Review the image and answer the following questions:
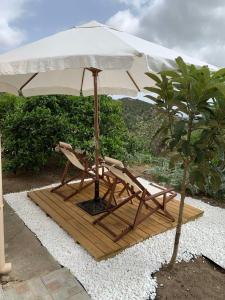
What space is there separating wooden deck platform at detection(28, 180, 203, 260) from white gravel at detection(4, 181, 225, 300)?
0.08 metres

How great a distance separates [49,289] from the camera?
2.80m

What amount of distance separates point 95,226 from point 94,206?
562mm

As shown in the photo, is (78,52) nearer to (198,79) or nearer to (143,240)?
(198,79)

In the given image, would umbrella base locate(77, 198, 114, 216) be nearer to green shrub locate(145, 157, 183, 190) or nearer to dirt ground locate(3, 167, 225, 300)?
dirt ground locate(3, 167, 225, 300)

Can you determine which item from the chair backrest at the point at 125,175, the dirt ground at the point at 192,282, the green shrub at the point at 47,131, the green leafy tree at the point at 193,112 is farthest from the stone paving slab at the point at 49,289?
the green shrub at the point at 47,131

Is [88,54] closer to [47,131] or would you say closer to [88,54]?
[88,54]

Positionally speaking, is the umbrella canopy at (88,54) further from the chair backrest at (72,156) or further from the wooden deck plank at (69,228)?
the wooden deck plank at (69,228)

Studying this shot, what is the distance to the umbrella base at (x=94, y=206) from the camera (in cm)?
436

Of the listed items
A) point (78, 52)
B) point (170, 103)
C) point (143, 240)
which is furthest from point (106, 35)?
point (143, 240)

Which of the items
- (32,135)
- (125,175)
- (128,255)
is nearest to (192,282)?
(128,255)

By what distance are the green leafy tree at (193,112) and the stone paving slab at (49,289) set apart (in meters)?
1.52

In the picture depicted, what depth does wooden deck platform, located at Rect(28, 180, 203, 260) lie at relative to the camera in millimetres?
3498

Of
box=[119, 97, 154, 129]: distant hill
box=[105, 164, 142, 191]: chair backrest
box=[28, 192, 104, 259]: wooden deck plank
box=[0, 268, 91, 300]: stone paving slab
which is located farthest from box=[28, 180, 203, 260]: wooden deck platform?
box=[119, 97, 154, 129]: distant hill

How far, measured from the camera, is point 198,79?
2.43 meters
